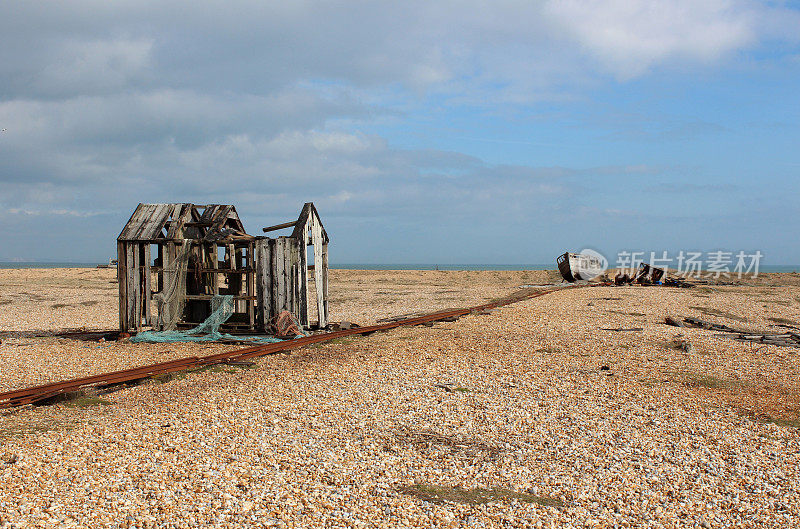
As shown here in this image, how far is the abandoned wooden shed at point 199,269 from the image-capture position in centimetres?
1446

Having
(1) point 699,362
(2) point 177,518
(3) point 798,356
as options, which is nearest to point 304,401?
(2) point 177,518

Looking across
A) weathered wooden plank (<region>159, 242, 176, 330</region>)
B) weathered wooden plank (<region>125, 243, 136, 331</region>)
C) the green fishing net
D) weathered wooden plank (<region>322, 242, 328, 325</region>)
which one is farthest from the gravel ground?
weathered wooden plank (<region>125, 243, 136, 331</region>)

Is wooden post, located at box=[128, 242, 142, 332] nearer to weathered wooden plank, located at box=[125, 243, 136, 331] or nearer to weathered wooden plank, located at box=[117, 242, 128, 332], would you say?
weathered wooden plank, located at box=[125, 243, 136, 331]

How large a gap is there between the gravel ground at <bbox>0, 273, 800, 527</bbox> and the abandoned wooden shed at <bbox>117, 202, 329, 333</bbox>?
3.33 metres

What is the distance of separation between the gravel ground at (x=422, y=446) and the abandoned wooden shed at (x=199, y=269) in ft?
10.9

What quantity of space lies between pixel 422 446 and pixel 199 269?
10.3 metres

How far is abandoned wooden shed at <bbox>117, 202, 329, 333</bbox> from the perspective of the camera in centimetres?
1446

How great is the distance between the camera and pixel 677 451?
645cm

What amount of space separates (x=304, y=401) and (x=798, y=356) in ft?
34.0

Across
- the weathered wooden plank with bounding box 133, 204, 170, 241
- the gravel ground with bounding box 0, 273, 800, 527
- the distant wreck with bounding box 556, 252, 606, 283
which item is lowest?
the gravel ground with bounding box 0, 273, 800, 527

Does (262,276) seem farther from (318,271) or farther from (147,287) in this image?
(147,287)

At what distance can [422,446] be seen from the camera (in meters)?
6.50

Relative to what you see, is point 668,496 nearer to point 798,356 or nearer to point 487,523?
point 487,523

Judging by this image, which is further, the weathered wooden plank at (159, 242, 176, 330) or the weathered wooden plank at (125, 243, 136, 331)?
the weathered wooden plank at (159, 242, 176, 330)
